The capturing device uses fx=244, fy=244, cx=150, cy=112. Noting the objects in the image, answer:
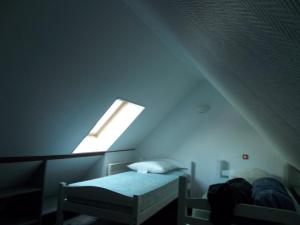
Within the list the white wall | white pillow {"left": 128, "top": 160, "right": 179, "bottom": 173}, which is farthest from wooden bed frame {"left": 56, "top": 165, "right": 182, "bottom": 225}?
the white wall

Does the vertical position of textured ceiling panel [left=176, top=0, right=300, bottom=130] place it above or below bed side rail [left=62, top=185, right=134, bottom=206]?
above

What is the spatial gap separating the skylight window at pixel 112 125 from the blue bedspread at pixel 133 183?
2.12 ft

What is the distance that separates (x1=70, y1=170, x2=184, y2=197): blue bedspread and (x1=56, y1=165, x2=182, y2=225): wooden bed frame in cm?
10

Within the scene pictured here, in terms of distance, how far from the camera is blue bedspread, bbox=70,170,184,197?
258 cm

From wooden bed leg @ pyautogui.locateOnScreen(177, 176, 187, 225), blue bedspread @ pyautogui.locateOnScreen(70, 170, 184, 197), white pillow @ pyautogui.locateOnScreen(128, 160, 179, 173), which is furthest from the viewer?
white pillow @ pyautogui.locateOnScreen(128, 160, 179, 173)

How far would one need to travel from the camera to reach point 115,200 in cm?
234

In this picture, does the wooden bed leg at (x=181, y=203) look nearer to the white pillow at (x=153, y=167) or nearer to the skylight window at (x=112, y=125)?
the white pillow at (x=153, y=167)

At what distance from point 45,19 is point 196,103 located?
122 inches

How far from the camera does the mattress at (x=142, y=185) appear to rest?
97.5 inches

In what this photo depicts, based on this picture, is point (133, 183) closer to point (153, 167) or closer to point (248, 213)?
point (153, 167)

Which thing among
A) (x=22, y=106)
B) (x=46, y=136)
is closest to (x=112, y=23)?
(x=22, y=106)

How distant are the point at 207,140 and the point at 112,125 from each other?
1.63 meters

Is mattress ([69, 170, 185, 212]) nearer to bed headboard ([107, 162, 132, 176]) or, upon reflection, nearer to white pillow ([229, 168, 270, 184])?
bed headboard ([107, 162, 132, 176])

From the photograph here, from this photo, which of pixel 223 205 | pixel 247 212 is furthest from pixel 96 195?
pixel 247 212
